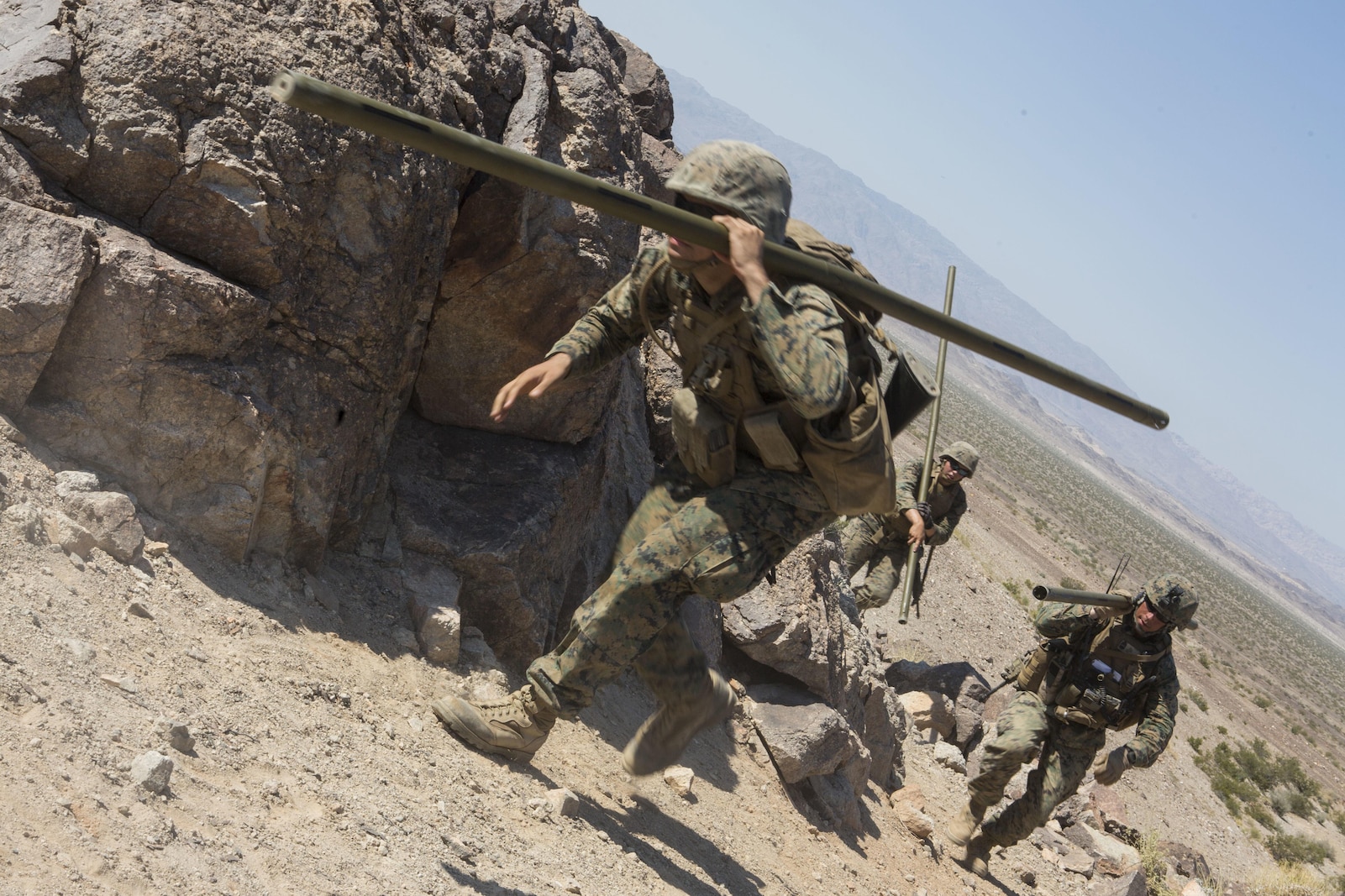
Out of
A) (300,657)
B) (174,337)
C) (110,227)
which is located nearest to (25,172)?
(110,227)

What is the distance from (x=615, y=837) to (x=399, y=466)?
1925 millimetres

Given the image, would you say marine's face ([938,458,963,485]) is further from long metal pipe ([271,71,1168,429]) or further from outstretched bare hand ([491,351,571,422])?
outstretched bare hand ([491,351,571,422])

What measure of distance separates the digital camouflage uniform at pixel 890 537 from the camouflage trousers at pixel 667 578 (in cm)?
496

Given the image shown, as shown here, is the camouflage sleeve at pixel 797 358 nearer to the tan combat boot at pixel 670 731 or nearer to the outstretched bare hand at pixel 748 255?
the outstretched bare hand at pixel 748 255

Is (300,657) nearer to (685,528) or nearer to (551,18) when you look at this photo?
(685,528)

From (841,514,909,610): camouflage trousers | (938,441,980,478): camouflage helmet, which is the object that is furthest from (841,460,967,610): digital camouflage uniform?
(938,441,980,478): camouflage helmet

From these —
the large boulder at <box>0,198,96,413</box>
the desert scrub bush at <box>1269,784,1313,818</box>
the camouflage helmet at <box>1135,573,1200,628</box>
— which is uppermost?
the camouflage helmet at <box>1135,573,1200,628</box>

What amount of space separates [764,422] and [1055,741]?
4210mm

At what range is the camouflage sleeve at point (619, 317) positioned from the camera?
3906 millimetres

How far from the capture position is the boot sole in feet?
12.5

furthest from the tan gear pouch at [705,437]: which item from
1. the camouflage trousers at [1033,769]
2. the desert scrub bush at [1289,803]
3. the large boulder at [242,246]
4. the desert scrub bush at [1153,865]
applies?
the desert scrub bush at [1289,803]

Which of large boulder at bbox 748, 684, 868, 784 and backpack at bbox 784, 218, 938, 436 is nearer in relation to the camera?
backpack at bbox 784, 218, 938, 436

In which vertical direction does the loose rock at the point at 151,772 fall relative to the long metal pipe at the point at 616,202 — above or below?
below

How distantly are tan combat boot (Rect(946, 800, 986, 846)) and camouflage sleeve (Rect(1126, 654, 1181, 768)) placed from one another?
983mm
